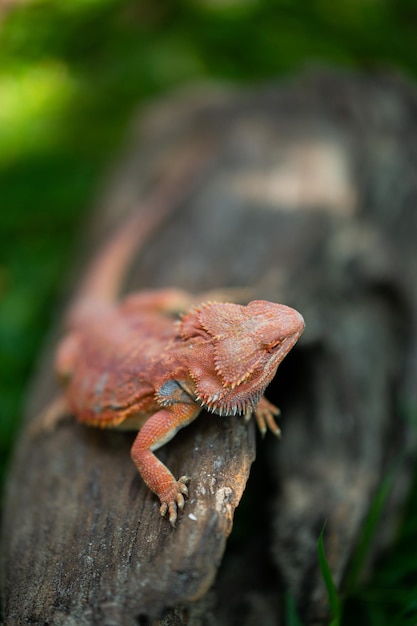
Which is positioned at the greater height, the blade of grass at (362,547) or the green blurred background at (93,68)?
the green blurred background at (93,68)

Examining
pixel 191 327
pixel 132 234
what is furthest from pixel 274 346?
pixel 132 234

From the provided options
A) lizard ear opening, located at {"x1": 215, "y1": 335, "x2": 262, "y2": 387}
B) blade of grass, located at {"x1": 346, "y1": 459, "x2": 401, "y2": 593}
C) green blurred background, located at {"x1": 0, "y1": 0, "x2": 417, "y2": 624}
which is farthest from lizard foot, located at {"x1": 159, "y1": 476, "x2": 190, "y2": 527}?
green blurred background, located at {"x1": 0, "y1": 0, "x2": 417, "y2": 624}

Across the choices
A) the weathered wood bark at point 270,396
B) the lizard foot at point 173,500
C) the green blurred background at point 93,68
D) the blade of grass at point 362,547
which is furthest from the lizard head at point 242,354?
the green blurred background at point 93,68

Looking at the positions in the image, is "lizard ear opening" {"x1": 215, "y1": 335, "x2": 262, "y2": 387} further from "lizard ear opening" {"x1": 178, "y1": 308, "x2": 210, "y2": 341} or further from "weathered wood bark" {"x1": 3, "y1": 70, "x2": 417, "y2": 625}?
"weathered wood bark" {"x1": 3, "y1": 70, "x2": 417, "y2": 625}

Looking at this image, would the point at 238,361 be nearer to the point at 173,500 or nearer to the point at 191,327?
the point at 191,327

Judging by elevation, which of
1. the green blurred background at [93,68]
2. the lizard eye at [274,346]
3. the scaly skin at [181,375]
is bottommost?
the scaly skin at [181,375]

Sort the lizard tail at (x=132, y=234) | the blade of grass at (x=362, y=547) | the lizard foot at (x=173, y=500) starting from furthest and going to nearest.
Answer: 1. the lizard tail at (x=132, y=234)
2. the blade of grass at (x=362, y=547)
3. the lizard foot at (x=173, y=500)

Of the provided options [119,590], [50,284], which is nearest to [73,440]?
[119,590]

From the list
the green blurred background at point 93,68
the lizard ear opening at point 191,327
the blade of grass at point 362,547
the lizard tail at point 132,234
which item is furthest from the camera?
the green blurred background at point 93,68

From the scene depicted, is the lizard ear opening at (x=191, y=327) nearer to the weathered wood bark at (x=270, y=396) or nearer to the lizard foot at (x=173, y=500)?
the weathered wood bark at (x=270, y=396)
